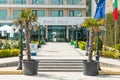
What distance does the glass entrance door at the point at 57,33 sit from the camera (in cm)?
7262

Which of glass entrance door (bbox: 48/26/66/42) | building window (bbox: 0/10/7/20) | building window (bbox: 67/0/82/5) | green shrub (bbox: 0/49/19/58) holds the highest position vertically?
building window (bbox: 67/0/82/5)

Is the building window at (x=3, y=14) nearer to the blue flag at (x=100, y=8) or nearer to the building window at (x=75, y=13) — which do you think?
the building window at (x=75, y=13)

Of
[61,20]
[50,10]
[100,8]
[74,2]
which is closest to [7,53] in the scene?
[100,8]

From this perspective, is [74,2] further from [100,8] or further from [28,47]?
[28,47]

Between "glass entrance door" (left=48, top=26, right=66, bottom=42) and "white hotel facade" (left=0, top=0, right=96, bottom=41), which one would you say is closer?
"glass entrance door" (left=48, top=26, right=66, bottom=42)

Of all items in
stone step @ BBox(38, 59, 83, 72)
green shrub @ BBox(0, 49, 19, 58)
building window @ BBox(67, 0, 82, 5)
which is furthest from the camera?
building window @ BBox(67, 0, 82, 5)

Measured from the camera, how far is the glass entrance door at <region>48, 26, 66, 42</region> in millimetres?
72625

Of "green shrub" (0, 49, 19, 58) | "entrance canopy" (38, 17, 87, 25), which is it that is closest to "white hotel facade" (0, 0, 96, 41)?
"entrance canopy" (38, 17, 87, 25)

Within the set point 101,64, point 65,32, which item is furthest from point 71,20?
point 101,64

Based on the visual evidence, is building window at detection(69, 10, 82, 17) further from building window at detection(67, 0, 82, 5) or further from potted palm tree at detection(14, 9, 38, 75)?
potted palm tree at detection(14, 9, 38, 75)

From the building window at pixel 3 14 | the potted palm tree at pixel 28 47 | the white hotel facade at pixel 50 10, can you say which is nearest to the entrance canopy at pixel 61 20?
the white hotel facade at pixel 50 10

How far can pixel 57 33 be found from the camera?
7338cm

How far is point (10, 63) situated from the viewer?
2416 centimetres

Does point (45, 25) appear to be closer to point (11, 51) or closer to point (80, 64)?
point (11, 51)
